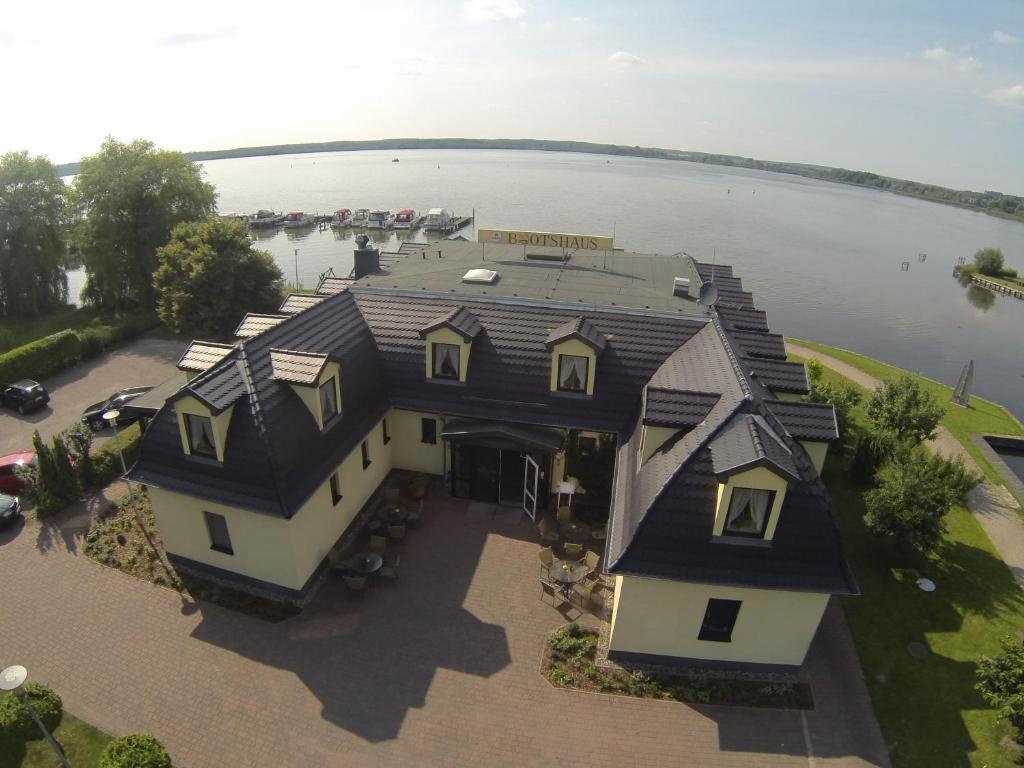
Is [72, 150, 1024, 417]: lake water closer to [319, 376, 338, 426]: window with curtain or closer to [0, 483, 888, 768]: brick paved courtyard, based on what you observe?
[0, 483, 888, 768]: brick paved courtyard

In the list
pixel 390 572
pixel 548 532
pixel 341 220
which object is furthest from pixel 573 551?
pixel 341 220

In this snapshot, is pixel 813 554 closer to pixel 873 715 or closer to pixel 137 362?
pixel 873 715

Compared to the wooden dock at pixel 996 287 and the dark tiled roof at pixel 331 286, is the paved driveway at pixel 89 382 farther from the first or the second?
the wooden dock at pixel 996 287

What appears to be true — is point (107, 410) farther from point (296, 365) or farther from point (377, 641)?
point (377, 641)

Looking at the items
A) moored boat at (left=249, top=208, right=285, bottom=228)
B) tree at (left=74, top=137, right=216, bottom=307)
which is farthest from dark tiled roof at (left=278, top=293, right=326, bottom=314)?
moored boat at (left=249, top=208, right=285, bottom=228)

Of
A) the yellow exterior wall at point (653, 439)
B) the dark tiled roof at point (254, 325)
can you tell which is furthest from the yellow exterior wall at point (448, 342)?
the yellow exterior wall at point (653, 439)
